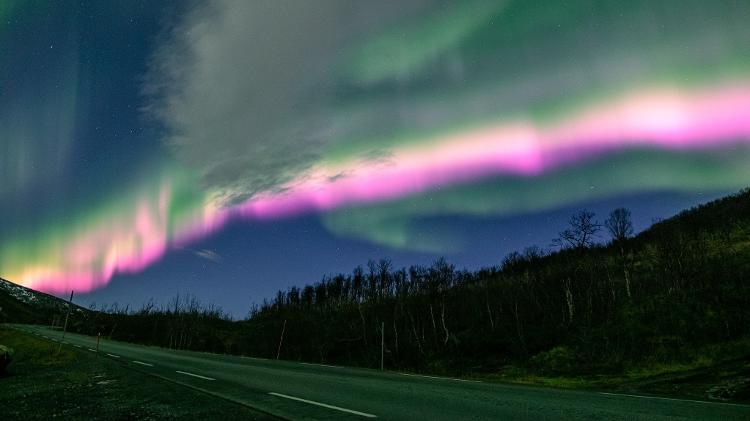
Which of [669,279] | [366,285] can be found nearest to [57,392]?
[669,279]

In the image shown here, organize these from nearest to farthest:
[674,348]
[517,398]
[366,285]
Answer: [517,398]
[674,348]
[366,285]

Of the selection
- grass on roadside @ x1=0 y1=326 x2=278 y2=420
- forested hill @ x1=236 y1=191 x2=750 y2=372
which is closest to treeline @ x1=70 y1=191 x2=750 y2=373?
forested hill @ x1=236 y1=191 x2=750 y2=372

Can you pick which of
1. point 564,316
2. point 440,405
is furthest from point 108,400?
point 564,316

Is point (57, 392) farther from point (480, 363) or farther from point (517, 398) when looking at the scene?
point (480, 363)

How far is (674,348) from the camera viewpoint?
1427 inches

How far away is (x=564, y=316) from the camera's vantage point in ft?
181

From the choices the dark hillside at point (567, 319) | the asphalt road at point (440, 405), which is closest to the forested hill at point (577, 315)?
the dark hillside at point (567, 319)

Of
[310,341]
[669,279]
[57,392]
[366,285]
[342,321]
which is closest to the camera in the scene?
[57,392]

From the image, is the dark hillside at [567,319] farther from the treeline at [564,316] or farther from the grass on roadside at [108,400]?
the grass on roadside at [108,400]

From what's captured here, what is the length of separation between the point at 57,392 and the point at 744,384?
69.2ft

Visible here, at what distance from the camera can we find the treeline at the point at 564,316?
40.6 m

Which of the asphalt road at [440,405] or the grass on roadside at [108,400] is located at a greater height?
the asphalt road at [440,405]

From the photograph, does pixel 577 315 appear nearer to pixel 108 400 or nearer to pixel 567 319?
pixel 567 319

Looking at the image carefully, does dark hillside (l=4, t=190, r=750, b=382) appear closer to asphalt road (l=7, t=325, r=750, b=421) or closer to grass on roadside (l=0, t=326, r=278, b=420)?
asphalt road (l=7, t=325, r=750, b=421)
